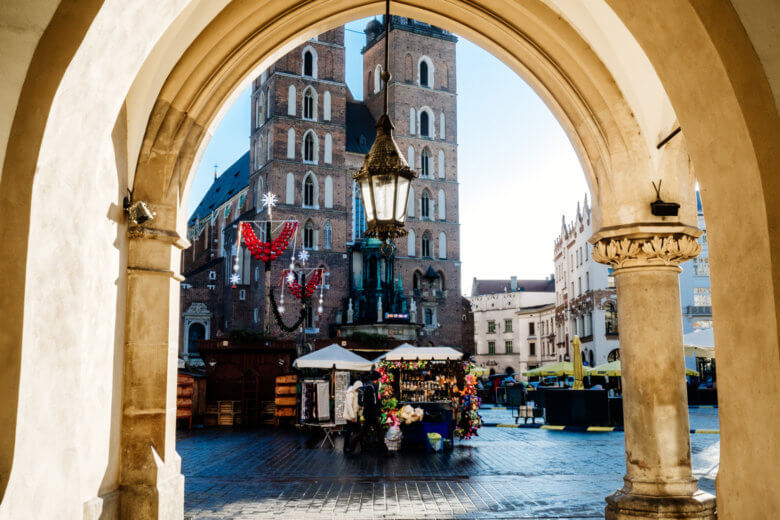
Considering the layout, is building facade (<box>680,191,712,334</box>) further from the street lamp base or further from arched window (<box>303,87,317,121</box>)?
the street lamp base

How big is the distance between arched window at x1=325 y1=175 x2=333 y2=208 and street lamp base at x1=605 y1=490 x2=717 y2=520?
44.9m

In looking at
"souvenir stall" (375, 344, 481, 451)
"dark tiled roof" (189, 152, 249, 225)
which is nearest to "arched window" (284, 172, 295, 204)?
"dark tiled roof" (189, 152, 249, 225)

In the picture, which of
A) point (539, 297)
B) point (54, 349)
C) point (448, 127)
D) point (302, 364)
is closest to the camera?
point (54, 349)

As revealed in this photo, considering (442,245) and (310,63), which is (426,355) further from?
(310,63)

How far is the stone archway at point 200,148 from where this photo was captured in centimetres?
299

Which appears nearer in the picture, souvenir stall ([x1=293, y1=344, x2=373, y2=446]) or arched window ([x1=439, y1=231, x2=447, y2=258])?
souvenir stall ([x1=293, y1=344, x2=373, y2=446])

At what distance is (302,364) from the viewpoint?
61.1 feet

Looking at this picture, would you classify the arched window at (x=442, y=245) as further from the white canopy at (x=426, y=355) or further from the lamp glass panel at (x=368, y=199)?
the lamp glass panel at (x=368, y=199)

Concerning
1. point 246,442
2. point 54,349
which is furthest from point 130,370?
point 246,442

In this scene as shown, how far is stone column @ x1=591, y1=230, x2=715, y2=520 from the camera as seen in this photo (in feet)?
19.2

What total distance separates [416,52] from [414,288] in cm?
1927

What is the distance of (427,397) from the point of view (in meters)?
15.7

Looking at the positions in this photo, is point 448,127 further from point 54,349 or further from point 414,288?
point 54,349

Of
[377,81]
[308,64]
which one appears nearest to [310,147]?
[308,64]
